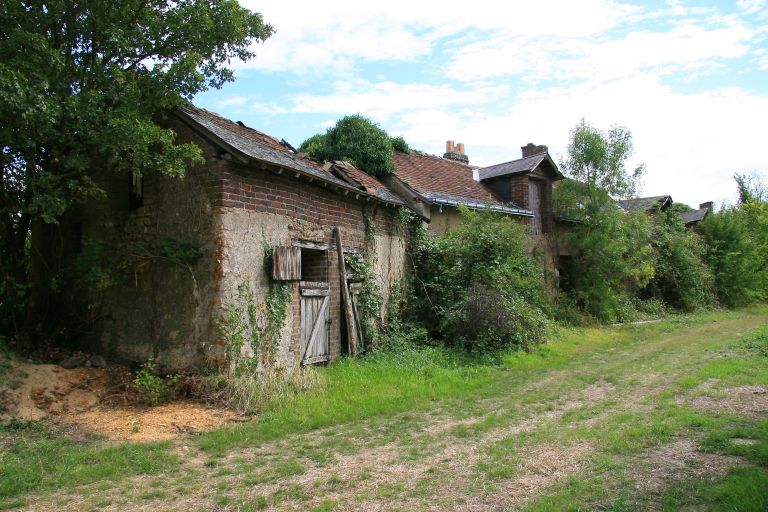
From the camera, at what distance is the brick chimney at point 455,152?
906 inches

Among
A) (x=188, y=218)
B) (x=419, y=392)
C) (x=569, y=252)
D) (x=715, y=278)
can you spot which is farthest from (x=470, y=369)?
(x=715, y=278)

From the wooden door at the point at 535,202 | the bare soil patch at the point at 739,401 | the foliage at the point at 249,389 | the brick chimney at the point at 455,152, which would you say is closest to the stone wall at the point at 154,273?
the foliage at the point at 249,389

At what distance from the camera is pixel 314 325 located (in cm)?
1019

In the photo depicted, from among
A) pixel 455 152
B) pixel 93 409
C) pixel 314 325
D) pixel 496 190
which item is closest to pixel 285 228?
pixel 314 325

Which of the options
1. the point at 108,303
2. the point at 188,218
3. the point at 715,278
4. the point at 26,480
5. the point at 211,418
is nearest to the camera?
the point at 26,480

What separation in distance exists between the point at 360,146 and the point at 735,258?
69.7ft

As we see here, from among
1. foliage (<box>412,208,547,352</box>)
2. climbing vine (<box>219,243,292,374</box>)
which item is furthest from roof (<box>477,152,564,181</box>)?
climbing vine (<box>219,243,292,374</box>)

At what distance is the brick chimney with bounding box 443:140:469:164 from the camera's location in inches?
906

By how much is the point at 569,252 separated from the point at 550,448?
15622 mm

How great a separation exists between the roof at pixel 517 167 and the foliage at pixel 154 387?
47.0ft

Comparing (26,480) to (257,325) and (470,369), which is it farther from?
(470,369)

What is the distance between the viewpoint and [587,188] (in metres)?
19.9

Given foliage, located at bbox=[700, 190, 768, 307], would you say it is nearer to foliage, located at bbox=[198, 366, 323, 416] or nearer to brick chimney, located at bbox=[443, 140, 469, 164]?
brick chimney, located at bbox=[443, 140, 469, 164]

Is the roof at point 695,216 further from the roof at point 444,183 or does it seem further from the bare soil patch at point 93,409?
the bare soil patch at point 93,409
